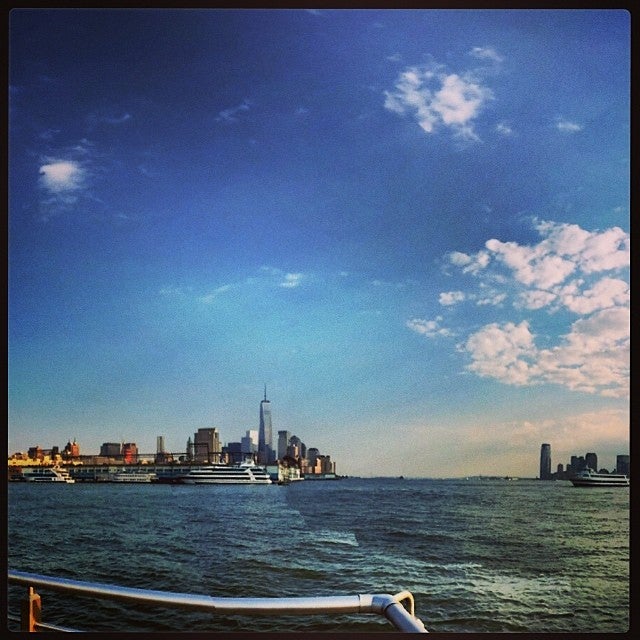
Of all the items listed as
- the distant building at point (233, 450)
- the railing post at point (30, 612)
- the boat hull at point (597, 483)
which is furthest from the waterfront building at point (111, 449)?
the railing post at point (30, 612)

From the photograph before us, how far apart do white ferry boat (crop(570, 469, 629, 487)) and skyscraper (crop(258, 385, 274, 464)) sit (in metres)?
6.10

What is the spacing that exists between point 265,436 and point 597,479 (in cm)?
728

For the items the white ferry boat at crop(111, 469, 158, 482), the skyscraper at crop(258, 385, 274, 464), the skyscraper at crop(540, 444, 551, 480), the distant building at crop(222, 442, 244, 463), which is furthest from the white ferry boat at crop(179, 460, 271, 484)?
the skyscraper at crop(540, 444, 551, 480)

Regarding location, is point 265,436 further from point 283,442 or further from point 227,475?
point 227,475

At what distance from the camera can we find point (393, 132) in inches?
522

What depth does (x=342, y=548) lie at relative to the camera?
13.1 meters

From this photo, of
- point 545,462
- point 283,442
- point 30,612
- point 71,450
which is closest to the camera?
point 30,612

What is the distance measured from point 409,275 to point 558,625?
7.53 metres

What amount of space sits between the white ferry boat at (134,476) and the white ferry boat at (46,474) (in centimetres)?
115

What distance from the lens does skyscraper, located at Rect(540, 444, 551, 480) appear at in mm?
12758

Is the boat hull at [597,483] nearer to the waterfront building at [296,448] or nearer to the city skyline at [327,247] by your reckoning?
the city skyline at [327,247]

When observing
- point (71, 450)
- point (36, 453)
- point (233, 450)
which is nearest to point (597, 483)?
point (233, 450)

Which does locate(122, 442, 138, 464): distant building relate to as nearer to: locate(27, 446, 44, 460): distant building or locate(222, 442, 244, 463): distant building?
locate(27, 446, 44, 460): distant building

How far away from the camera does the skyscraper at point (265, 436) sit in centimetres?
1523
